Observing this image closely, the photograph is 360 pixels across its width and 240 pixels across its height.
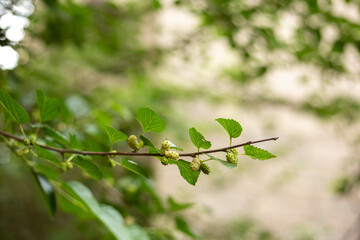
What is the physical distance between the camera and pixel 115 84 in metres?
2.53

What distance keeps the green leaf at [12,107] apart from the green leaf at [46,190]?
13 cm

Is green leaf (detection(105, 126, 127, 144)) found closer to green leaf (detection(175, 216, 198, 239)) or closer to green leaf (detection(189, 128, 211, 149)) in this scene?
green leaf (detection(189, 128, 211, 149))

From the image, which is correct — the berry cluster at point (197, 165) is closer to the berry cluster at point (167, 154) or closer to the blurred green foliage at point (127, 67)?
the berry cluster at point (167, 154)

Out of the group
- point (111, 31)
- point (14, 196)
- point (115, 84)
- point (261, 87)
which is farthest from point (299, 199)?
point (111, 31)

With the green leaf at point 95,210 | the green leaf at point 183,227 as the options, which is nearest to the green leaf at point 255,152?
the green leaf at point 95,210

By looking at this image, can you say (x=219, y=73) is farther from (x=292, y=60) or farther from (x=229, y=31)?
(x=229, y=31)

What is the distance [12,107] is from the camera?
417 mm

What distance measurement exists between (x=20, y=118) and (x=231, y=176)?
128 inches

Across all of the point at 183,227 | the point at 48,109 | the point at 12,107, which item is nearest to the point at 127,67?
the point at 183,227

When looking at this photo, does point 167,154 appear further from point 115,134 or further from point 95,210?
point 95,210

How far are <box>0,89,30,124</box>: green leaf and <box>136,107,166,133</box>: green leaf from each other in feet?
0.51

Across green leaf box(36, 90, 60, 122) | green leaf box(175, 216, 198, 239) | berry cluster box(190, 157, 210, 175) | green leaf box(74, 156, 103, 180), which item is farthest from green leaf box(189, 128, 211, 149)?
green leaf box(175, 216, 198, 239)

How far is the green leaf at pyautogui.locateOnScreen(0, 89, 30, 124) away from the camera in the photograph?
0.40 metres

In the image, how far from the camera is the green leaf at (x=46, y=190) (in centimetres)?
52
